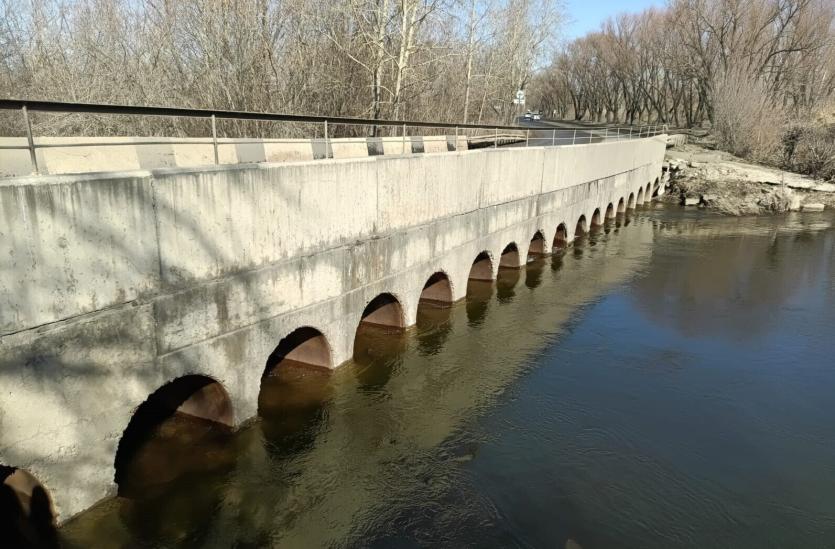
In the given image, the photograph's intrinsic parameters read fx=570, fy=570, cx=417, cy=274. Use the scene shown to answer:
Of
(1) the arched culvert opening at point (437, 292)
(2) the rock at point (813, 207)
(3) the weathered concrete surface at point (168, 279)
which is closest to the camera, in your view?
(3) the weathered concrete surface at point (168, 279)

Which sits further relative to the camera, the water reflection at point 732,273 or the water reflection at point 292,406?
the water reflection at point 732,273

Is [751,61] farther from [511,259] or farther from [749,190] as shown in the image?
[511,259]

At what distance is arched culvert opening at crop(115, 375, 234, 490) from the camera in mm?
7453

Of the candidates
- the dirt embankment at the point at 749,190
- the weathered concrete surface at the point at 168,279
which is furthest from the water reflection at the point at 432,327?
the dirt embankment at the point at 749,190

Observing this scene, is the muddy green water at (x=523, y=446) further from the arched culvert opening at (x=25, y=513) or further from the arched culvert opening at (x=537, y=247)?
the arched culvert opening at (x=537, y=247)

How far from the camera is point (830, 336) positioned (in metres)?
13.7

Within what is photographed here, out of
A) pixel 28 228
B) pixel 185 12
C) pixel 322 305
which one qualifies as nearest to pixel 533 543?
pixel 322 305

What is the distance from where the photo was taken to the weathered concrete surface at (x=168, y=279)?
5.43 metres

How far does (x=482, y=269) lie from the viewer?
1636cm

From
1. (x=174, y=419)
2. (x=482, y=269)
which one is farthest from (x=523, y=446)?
(x=482, y=269)

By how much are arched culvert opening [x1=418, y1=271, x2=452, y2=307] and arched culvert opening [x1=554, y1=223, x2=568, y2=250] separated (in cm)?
867

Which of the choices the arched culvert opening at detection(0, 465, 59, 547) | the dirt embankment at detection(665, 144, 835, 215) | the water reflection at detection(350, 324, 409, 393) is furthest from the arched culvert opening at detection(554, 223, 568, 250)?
the arched culvert opening at detection(0, 465, 59, 547)

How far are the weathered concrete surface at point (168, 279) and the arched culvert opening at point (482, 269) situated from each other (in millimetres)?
4613

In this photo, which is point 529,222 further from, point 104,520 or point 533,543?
point 104,520
